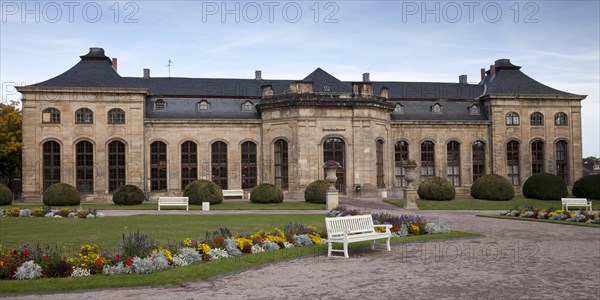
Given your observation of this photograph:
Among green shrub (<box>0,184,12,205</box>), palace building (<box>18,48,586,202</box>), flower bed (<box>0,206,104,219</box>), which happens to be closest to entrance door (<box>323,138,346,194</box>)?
palace building (<box>18,48,586,202</box>)

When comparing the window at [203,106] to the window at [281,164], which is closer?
the window at [281,164]

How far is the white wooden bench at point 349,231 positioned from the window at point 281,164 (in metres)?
22.4

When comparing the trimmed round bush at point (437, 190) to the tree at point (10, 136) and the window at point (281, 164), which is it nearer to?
the window at point (281, 164)

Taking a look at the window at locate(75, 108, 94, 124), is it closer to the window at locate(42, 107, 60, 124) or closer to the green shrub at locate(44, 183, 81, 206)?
the window at locate(42, 107, 60, 124)

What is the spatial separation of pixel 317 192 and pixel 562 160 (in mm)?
23092

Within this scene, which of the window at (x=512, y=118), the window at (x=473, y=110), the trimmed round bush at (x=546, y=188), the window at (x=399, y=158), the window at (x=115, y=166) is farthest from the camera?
the window at (x=473, y=110)

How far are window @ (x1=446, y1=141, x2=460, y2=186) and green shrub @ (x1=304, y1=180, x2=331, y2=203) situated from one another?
14.6 m

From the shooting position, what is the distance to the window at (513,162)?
41469 mm

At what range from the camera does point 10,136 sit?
41031 millimetres

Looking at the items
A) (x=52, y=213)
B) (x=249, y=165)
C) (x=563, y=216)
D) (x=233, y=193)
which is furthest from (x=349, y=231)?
(x=249, y=165)

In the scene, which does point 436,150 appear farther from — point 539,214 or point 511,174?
point 539,214

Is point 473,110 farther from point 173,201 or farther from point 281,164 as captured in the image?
point 173,201

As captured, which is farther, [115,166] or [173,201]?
[115,166]

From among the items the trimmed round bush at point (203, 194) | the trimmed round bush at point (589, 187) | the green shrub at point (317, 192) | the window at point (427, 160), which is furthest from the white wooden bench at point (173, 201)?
the trimmed round bush at point (589, 187)
